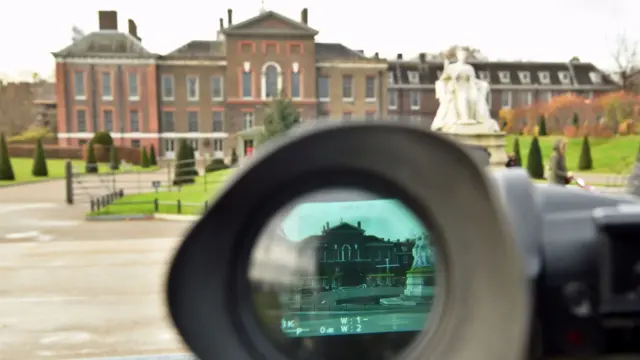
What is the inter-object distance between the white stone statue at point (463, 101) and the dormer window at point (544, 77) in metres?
40.8

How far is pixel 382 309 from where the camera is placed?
1.21 meters

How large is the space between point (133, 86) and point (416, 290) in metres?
48.5

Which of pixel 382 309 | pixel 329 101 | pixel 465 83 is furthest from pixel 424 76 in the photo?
pixel 382 309

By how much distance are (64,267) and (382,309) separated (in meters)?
8.00

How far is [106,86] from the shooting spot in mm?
46250

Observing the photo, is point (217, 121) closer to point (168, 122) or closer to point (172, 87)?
point (168, 122)

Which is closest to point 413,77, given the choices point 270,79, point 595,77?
point 270,79

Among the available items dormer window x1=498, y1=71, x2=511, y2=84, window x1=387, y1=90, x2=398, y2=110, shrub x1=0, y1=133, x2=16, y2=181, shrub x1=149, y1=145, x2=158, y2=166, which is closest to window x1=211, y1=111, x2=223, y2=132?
shrub x1=149, y1=145, x2=158, y2=166

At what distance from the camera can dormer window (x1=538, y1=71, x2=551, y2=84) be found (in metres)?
54.7

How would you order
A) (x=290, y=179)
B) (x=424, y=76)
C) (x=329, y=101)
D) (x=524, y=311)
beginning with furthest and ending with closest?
(x=424, y=76), (x=329, y=101), (x=290, y=179), (x=524, y=311)

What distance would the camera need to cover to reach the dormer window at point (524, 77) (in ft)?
178

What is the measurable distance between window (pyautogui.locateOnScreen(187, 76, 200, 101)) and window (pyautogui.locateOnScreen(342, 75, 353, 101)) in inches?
485

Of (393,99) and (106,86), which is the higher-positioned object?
(106,86)

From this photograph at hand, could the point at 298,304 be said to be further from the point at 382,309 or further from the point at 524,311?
the point at 524,311
